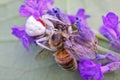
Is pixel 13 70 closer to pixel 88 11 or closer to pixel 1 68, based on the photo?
pixel 1 68

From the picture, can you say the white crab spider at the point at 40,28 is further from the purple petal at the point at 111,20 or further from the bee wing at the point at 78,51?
the purple petal at the point at 111,20

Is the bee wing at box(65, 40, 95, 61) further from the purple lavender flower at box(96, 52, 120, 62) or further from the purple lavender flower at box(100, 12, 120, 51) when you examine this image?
the purple lavender flower at box(100, 12, 120, 51)

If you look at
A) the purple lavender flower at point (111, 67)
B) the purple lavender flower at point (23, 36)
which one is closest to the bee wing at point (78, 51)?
the purple lavender flower at point (111, 67)

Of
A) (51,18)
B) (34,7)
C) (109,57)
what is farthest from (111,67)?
(34,7)

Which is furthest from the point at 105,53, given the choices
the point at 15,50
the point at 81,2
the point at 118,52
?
the point at 15,50

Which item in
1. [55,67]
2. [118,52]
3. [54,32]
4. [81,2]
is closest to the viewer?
[54,32]

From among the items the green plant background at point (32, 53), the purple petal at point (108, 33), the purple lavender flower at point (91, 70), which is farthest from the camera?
the green plant background at point (32, 53)
